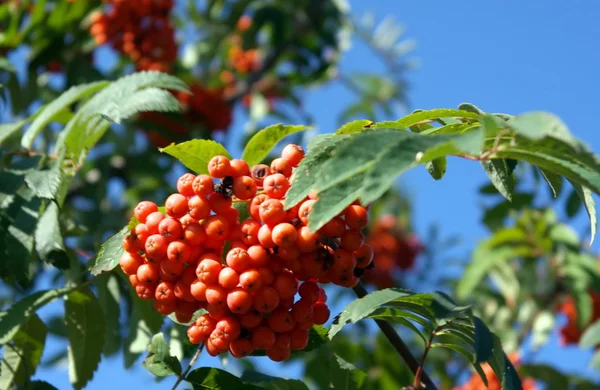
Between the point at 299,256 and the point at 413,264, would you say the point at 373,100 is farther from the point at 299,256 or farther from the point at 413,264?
the point at 299,256

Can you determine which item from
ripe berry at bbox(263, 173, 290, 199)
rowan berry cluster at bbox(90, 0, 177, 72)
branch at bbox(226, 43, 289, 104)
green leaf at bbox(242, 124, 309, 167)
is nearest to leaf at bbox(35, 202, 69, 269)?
green leaf at bbox(242, 124, 309, 167)

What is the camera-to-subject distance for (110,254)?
1734 millimetres

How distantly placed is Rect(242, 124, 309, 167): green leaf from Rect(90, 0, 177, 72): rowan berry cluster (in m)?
2.57

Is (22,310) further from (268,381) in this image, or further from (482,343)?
(482,343)

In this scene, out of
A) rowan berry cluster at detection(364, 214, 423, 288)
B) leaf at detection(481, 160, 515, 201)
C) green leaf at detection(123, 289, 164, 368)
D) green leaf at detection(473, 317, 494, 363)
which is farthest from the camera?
rowan berry cluster at detection(364, 214, 423, 288)

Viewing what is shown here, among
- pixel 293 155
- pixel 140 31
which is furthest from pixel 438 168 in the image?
pixel 140 31

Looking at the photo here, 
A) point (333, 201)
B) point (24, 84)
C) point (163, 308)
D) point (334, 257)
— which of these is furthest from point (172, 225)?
point (24, 84)

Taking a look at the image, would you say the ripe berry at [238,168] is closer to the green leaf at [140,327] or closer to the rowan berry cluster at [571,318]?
the green leaf at [140,327]

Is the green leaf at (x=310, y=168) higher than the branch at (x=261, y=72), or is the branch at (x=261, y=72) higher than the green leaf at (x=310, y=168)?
the branch at (x=261, y=72)

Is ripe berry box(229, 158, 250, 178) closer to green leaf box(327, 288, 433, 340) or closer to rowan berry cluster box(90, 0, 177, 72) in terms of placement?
green leaf box(327, 288, 433, 340)

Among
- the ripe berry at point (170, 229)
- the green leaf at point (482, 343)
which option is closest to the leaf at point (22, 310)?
the ripe berry at point (170, 229)

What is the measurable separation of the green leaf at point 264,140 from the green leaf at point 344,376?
0.54 metres

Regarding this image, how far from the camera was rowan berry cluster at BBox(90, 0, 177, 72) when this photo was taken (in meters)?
4.21

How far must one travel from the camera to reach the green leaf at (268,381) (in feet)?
5.68
